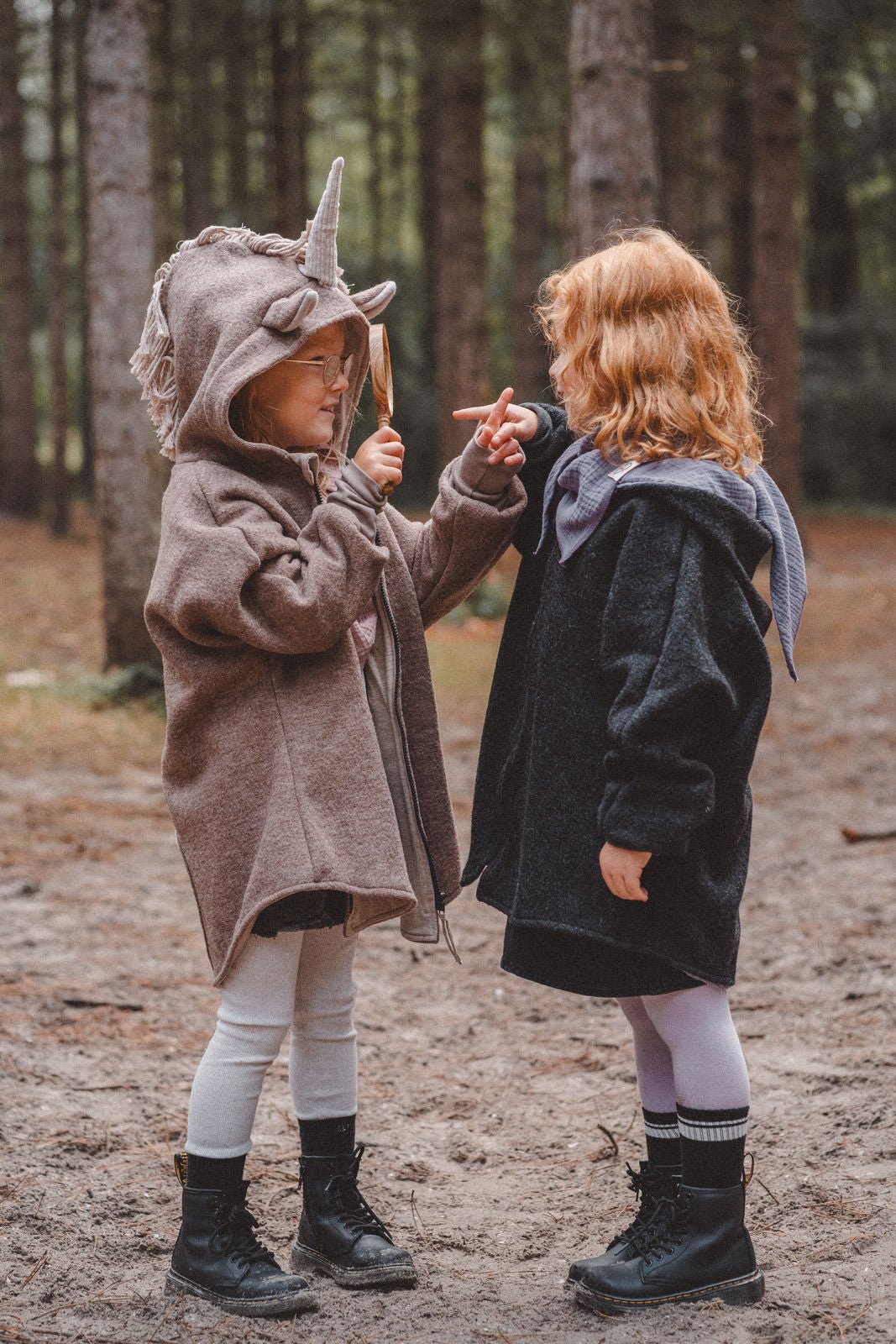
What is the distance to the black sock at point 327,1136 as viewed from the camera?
2.82 metres

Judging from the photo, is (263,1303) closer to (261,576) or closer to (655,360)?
(261,576)

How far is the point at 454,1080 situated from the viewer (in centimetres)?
385

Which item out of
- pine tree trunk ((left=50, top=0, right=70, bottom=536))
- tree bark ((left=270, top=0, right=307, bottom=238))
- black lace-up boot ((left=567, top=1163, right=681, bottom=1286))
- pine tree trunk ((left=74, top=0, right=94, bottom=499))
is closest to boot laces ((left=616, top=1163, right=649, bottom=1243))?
black lace-up boot ((left=567, top=1163, right=681, bottom=1286))

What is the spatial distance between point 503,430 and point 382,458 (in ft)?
0.78

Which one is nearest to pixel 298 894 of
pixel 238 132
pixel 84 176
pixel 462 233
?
pixel 462 233

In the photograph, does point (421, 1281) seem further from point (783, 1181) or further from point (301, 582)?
point (301, 582)

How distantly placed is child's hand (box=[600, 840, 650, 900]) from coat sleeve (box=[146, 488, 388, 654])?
2.08 feet

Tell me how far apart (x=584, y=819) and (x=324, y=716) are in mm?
521

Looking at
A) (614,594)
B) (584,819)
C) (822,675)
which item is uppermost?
(614,594)

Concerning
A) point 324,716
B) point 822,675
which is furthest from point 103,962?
point 822,675

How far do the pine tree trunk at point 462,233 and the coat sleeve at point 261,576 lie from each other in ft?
34.3

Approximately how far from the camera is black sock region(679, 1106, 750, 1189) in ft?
8.43

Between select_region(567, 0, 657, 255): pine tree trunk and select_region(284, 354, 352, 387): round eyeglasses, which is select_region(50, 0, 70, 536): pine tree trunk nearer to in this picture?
select_region(567, 0, 657, 255): pine tree trunk

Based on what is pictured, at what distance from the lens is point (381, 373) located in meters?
2.75
